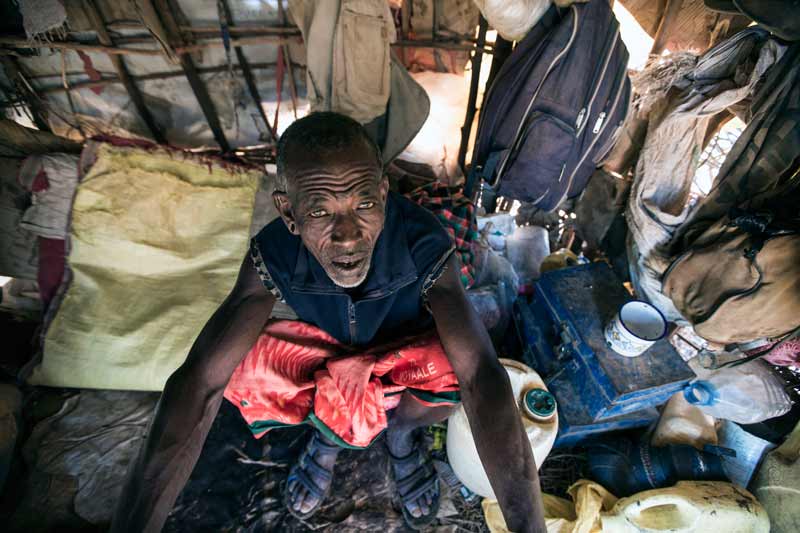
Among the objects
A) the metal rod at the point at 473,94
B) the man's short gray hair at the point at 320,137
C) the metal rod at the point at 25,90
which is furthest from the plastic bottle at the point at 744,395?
the metal rod at the point at 25,90

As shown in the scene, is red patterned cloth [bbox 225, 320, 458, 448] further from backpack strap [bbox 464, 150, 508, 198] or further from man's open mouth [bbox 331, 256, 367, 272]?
backpack strap [bbox 464, 150, 508, 198]

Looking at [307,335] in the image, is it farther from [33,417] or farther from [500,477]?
[33,417]

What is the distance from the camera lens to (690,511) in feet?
5.28

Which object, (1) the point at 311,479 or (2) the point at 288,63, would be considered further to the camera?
(2) the point at 288,63

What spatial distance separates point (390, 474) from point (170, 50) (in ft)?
9.30

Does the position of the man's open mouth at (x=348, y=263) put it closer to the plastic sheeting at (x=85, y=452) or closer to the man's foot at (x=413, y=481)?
the man's foot at (x=413, y=481)

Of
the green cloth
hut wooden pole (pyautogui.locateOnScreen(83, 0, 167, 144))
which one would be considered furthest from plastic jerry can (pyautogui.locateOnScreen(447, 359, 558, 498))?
hut wooden pole (pyautogui.locateOnScreen(83, 0, 167, 144))

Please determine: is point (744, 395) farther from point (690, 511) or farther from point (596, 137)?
point (596, 137)

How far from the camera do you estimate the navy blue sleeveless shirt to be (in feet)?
4.73

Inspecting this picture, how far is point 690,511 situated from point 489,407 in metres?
1.14

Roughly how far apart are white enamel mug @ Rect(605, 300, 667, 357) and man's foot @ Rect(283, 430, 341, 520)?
151 centimetres

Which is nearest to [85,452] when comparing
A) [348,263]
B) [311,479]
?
[311,479]

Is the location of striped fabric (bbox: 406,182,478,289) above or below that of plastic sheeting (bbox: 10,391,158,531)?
above

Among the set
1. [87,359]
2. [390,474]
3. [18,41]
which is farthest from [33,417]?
[18,41]
